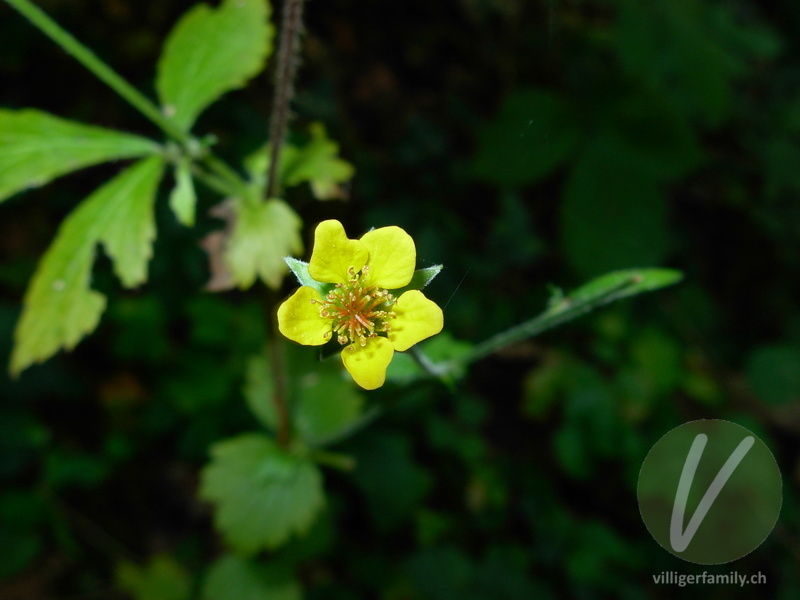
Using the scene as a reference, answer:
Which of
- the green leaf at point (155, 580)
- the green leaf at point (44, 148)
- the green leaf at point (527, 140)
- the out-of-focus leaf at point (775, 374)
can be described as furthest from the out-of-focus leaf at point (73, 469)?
the out-of-focus leaf at point (775, 374)

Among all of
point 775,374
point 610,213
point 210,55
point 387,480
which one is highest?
point 210,55

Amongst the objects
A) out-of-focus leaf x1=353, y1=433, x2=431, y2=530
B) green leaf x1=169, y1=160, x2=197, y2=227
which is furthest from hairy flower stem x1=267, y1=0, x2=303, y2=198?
out-of-focus leaf x1=353, y1=433, x2=431, y2=530

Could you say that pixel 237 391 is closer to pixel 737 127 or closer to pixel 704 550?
pixel 704 550

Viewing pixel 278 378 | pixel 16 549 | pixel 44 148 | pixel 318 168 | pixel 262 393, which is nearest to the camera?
pixel 44 148

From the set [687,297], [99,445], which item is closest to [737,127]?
[687,297]

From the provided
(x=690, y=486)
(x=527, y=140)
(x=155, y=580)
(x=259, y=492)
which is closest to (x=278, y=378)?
(x=259, y=492)

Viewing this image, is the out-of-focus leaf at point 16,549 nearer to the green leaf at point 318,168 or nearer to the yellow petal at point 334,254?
the green leaf at point 318,168

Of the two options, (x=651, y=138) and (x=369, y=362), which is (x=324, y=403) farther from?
(x=651, y=138)
